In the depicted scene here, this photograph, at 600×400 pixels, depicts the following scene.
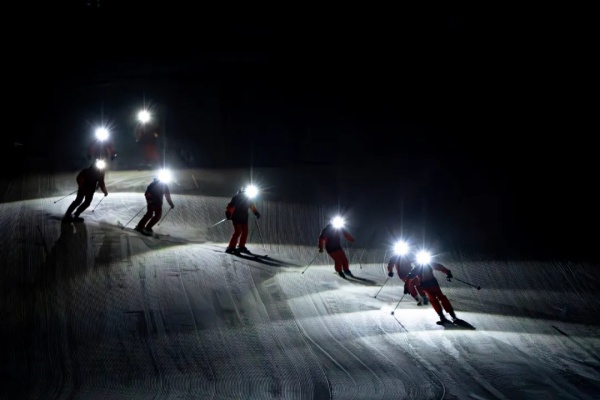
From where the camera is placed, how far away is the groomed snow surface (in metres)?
8.48

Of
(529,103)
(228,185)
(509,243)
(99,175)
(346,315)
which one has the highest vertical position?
(529,103)

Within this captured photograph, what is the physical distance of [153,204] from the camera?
15.7 m

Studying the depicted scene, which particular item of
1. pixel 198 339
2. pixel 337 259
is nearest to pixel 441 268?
pixel 337 259

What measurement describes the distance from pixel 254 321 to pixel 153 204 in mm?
5805

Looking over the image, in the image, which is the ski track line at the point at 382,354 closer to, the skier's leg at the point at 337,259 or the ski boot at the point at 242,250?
the skier's leg at the point at 337,259

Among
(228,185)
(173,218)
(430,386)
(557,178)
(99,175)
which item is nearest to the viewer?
(430,386)

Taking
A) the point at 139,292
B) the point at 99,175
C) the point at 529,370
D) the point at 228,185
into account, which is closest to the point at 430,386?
the point at 529,370

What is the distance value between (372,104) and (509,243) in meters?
13.7

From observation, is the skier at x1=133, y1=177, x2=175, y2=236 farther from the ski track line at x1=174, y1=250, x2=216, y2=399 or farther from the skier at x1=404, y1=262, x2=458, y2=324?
the skier at x1=404, y1=262, x2=458, y2=324

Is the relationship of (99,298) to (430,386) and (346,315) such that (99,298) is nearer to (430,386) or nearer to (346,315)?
(346,315)

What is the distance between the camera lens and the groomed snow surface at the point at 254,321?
334 inches

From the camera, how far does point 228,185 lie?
2119 centimetres

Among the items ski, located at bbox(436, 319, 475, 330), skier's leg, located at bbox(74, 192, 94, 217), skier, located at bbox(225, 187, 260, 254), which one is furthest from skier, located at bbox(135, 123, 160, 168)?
ski, located at bbox(436, 319, 475, 330)

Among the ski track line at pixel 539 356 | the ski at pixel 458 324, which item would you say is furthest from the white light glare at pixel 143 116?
the ski track line at pixel 539 356
